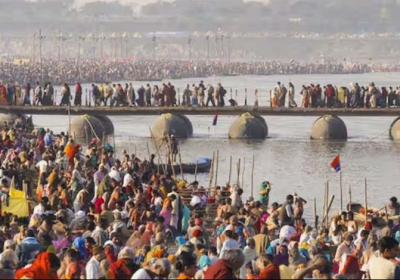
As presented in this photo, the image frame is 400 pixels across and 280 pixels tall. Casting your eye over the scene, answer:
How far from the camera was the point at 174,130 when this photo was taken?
58.0 metres

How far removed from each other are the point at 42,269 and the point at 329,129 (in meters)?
42.1

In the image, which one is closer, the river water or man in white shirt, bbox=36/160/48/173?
man in white shirt, bbox=36/160/48/173

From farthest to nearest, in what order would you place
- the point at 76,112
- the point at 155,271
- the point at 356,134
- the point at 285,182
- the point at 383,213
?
1. the point at 356,134
2. the point at 76,112
3. the point at 285,182
4. the point at 383,213
5. the point at 155,271

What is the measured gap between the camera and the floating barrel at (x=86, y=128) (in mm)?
56562

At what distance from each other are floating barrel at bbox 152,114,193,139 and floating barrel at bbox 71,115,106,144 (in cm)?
229

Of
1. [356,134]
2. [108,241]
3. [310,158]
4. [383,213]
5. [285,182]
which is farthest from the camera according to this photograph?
[356,134]

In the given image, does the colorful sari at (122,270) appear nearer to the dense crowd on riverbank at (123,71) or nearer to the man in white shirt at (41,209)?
the man in white shirt at (41,209)

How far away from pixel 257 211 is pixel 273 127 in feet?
144

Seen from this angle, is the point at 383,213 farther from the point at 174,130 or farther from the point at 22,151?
the point at 174,130

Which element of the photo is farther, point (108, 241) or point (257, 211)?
point (257, 211)

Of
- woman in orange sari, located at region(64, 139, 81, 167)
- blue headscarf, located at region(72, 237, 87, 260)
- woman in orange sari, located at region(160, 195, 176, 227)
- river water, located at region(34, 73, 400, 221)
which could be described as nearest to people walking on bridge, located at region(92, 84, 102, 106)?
river water, located at region(34, 73, 400, 221)

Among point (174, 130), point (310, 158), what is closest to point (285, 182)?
point (310, 158)

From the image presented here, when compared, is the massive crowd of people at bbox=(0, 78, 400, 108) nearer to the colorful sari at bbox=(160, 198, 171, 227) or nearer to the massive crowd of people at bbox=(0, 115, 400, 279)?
the massive crowd of people at bbox=(0, 115, 400, 279)

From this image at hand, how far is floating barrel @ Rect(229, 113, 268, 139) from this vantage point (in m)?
58.2
